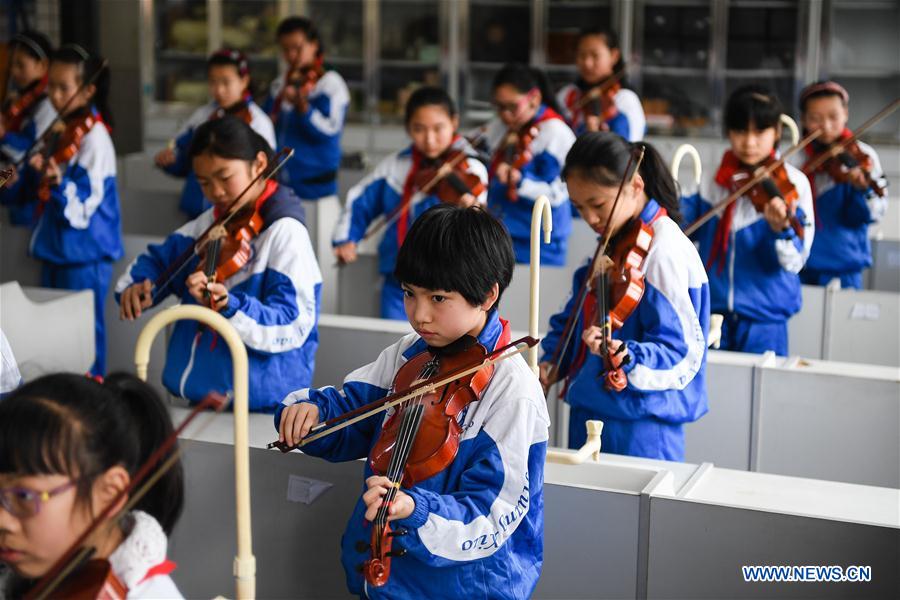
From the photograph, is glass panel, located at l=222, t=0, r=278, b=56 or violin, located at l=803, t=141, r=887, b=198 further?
glass panel, located at l=222, t=0, r=278, b=56

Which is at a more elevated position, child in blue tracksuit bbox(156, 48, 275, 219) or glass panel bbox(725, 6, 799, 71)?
glass panel bbox(725, 6, 799, 71)

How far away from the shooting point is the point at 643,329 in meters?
2.37

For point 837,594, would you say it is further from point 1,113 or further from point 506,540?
point 1,113

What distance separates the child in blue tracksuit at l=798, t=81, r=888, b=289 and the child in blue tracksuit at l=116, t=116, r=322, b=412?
2306 millimetres

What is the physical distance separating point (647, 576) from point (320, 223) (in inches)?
108

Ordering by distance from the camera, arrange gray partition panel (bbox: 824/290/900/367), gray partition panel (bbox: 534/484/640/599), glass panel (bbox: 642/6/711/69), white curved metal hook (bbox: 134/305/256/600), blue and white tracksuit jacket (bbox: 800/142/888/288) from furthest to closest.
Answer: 1. glass panel (bbox: 642/6/711/69)
2. blue and white tracksuit jacket (bbox: 800/142/888/288)
3. gray partition panel (bbox: 824/290/900/367)
4. gray partition panel (bbox: 534/484/640/599)
5. white curved metal hook (bbox: 134/305/256/600)

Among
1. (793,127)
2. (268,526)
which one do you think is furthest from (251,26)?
(268,526)

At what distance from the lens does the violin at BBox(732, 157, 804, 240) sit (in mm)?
3396

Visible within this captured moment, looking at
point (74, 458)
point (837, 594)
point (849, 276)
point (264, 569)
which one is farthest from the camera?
point (849, 276)

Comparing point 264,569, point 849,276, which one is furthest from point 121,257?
point 849,276

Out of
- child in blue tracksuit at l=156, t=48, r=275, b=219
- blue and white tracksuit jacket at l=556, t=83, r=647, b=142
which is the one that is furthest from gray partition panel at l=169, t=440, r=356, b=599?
blue and white tracksuit jacket at l=556, t=83, r=647, b=142

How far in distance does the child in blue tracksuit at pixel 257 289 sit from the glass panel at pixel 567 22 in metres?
5.11

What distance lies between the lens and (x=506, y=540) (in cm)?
172

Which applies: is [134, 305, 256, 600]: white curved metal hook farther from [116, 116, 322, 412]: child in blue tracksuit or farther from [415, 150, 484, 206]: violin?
[415, 150, 484, 206]: violin
